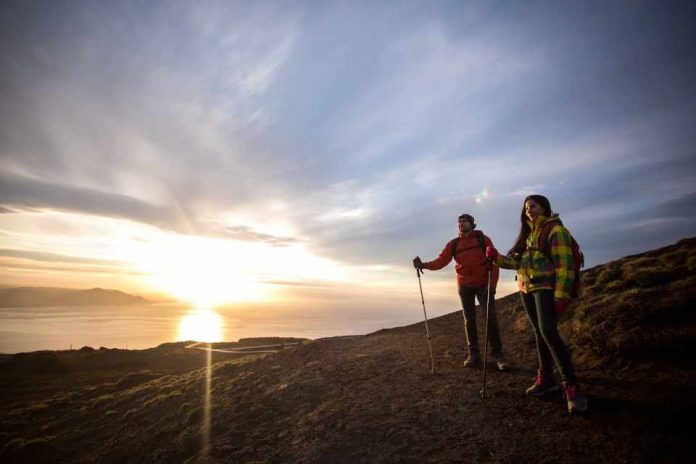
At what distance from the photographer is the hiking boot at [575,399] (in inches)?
172

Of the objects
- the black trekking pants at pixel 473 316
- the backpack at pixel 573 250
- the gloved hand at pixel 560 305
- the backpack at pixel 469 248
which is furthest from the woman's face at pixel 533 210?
the black trekking pants at pixel 473 316

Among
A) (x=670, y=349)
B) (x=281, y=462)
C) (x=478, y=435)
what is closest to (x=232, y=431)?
(x=281, y=462)

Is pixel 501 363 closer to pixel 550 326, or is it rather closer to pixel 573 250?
pixel 550 326

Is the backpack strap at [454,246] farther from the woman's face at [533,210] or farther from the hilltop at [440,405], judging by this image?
the hilltop at [440,405]

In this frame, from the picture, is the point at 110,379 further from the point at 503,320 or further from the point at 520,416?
the point at 520,416

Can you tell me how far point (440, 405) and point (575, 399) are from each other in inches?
80.0

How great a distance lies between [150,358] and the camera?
42344 millimetres

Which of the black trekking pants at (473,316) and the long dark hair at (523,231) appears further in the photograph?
the black trekking pants at (473,316)

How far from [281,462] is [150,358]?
46.4 metres

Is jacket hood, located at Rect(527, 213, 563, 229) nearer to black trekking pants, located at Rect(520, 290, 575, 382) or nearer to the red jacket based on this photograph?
black trekking pants, located at Rect(520, 290, 575, 382)

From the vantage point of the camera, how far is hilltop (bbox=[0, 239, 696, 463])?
4145mm

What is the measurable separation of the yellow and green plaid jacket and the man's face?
5.94 feet

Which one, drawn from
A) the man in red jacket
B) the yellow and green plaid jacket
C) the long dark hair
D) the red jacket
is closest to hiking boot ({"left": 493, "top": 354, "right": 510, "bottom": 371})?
the man in red jacket

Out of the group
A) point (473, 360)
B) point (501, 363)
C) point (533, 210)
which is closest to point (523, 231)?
point (533, 210)
